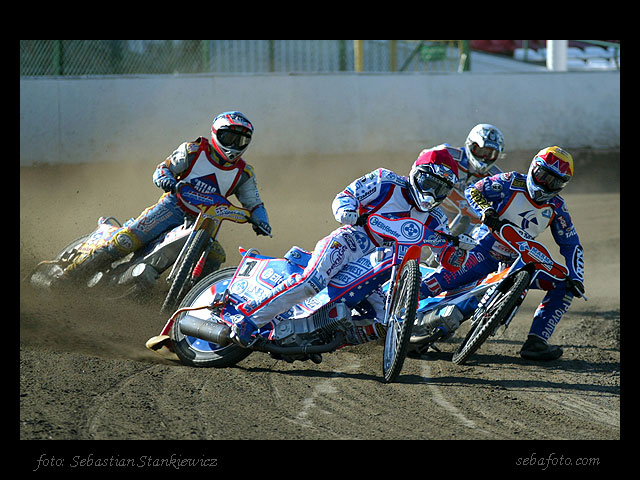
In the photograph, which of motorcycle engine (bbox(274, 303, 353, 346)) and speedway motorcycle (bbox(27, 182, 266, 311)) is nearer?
motorcycle engine (bbox(274, 303, 353, 346))

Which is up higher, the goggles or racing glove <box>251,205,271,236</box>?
the goggles

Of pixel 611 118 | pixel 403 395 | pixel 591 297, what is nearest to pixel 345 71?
pixel 611 118

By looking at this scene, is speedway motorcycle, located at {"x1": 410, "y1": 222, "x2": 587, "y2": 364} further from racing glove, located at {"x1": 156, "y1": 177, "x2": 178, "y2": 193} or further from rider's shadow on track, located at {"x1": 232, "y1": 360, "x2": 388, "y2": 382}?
racing glove, located at {"x1": 156, "y1": 177, "x2": 178, "y2": 193}

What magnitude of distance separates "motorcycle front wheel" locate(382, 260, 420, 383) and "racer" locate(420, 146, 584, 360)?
Result: 1.48 m

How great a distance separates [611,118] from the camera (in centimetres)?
1889

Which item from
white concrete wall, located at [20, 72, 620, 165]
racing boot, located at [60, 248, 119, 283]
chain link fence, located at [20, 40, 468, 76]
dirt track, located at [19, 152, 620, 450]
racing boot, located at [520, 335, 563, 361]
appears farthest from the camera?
chain link fence, located at [20, 40, 468, 76]

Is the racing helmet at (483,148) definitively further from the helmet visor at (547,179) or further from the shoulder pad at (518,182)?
the helmet visor at (547,179)

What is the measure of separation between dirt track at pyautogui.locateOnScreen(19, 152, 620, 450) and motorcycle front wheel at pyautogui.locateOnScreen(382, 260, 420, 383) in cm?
18

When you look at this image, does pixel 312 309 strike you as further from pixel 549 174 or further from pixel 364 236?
pixel 549 174

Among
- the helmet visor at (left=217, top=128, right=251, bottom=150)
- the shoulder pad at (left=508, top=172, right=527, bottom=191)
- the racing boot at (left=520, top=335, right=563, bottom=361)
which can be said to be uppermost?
the helmet visor at (left=217, top=128, right=251, bottom=150)

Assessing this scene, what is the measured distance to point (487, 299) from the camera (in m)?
7.54

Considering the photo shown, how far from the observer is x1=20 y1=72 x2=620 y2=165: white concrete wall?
17031 millimetres

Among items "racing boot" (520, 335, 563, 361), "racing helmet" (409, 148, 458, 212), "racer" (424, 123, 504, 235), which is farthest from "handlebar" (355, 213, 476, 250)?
"racer" (424, 123, 504, 235)

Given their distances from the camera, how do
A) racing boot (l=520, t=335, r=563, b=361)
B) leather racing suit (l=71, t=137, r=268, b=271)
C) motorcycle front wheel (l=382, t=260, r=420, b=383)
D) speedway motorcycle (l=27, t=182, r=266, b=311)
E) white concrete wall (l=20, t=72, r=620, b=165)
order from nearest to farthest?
motorcycle front wheel (l=382, t=260, r=420, b=383) < racing boot (l=520, t=335, r=563, b=361) < speedway motorcycle (l=27, t=182, r=266, b=311) < leather racing suit (l=71, t=137, r=268, b=271) < white concrete wall (l=20, t=72, r=620, b=165)
